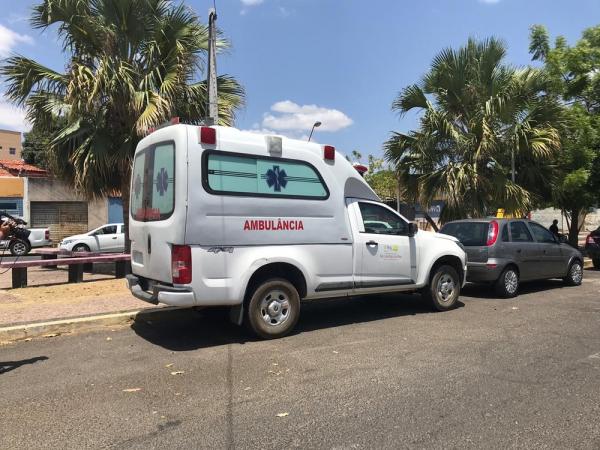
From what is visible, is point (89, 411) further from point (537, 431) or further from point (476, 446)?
point (537, 431)

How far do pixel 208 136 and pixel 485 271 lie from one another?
5993 mm

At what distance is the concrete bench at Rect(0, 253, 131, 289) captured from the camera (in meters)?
10.6

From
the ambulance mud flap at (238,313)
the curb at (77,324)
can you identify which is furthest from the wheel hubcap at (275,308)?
the curb at (77,324)

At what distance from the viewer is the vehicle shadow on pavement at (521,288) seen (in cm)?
1023

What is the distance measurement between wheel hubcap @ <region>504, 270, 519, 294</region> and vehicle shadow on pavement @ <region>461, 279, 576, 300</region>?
0.27 meters

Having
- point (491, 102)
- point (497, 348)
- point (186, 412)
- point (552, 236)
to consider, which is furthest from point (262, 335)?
point (491, 102)

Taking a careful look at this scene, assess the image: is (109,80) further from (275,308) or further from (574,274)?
(574,274)

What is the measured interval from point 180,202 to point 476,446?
4001mm

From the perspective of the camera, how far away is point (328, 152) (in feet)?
23.8

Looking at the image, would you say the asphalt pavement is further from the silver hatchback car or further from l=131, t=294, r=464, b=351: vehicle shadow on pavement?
the silver hatchback car

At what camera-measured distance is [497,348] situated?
6.07 meters

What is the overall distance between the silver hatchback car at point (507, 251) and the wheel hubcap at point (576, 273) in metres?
0.51

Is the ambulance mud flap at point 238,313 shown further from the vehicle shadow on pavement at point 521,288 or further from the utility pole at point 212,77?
the vehicle shadow on pavement at point 521,288

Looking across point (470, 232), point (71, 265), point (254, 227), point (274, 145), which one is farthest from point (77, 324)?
point (470, 232)
